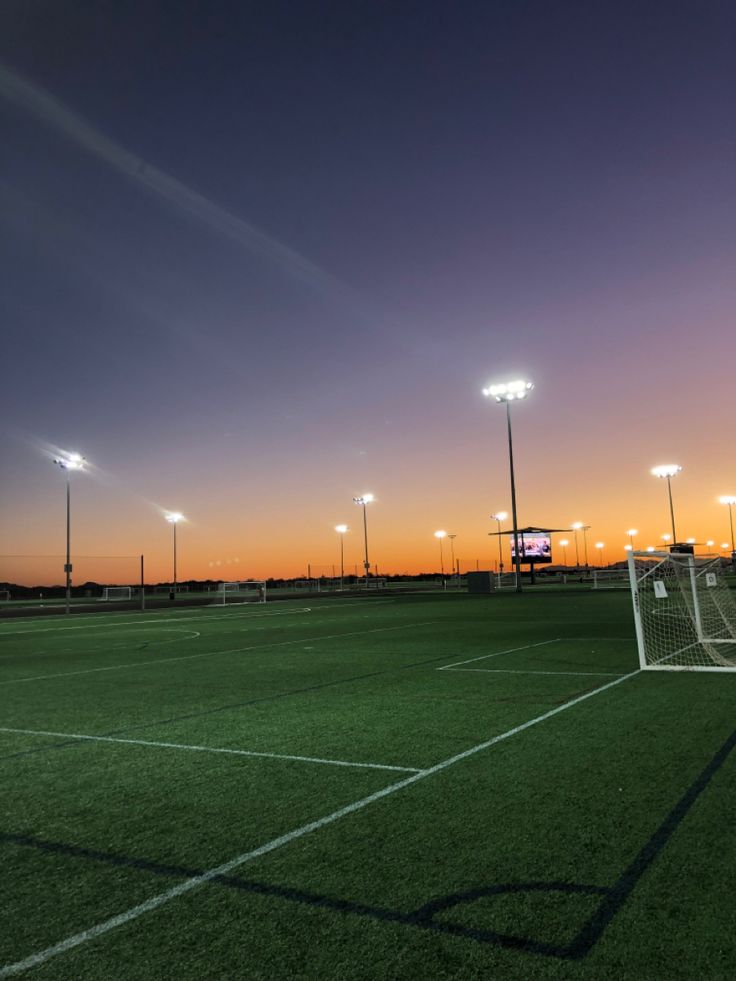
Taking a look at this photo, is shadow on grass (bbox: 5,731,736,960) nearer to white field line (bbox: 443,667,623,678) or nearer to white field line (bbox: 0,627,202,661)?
white field line (bbox: 443,667,623,678)

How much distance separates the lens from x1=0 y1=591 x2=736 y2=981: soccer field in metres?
3.07

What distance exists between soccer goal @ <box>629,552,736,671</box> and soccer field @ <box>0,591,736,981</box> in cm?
152

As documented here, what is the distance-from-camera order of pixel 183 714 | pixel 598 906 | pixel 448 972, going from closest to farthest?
pixel 448 972 → pixel 598 906 → pixel 183 714

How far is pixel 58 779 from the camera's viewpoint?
5879 millimetres

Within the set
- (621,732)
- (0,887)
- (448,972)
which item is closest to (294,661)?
(621,732)

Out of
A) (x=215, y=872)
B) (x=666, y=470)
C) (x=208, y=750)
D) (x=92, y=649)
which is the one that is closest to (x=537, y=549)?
(x=666, y=470)

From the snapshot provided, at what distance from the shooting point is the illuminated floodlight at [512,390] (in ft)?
147

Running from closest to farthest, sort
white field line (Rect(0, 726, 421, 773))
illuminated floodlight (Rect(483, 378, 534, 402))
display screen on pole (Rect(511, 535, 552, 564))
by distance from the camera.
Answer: white field line (Rect(0, 726, 421, 773)), illuminated floodlight (Rect(483, 378, 534, 402)), display screen on pole (Rect(511, 535, 552, 564))

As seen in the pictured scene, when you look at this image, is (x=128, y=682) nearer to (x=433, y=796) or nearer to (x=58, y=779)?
(x=58, y=779)

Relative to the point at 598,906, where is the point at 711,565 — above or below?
above

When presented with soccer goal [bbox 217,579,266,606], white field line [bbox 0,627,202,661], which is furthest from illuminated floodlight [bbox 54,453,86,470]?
white field line [bbox 0,627,202,661]

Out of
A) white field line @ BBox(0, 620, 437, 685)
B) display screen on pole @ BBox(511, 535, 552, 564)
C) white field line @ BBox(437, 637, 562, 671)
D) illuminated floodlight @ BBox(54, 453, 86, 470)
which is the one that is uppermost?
illuminated floodlight @ BBox(54, 453, 86, 470)

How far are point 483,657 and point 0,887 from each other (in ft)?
33.9

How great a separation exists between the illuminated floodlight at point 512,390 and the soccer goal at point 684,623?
27.5 m
